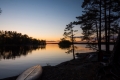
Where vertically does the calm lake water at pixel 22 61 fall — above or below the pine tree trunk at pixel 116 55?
below

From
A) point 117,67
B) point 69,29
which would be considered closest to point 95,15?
point 117,67

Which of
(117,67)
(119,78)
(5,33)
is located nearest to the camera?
(119,78)

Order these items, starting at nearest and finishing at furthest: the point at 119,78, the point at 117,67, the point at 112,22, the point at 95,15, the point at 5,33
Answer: the point at 119,78 < the point at 117,67 < the point at 95,15 < the point at 112,22 < the point at 5,33

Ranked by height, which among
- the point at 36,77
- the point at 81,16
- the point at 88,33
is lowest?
the point at 36,77

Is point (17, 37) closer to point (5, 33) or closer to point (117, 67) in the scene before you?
point (5, 33)

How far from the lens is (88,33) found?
23797mm

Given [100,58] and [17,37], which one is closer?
[100,58]

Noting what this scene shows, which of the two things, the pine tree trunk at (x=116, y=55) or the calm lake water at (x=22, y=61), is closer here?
the pine tree trunk at (x=116, y=55)

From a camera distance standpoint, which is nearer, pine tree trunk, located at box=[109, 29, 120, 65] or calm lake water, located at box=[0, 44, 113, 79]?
pine tree trunk, located at box=[109, 29, 120, 65]

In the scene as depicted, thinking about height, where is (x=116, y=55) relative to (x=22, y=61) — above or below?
above

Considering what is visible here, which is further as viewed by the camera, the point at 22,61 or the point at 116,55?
the point at 22,61

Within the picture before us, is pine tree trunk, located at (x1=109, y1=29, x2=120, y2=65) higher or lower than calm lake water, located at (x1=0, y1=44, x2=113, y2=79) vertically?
higher

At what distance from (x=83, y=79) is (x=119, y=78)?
2056mm

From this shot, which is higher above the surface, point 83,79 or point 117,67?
point 117,67
